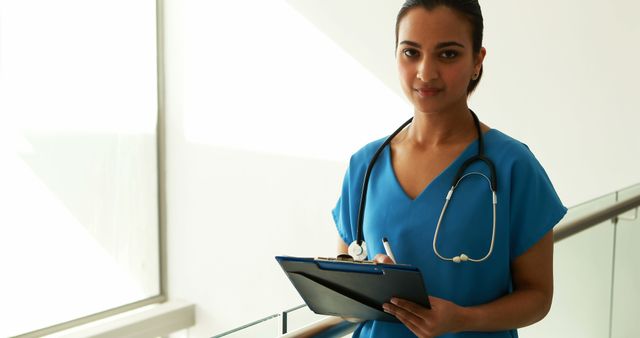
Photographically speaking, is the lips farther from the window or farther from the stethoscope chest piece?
the window

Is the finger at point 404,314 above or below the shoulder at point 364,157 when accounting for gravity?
below

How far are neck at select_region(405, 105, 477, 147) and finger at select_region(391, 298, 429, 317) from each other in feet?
0.85

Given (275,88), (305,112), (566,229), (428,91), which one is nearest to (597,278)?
(566,229)

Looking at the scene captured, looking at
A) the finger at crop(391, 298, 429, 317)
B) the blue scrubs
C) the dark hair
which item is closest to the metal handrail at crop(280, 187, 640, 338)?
the blue scrubs

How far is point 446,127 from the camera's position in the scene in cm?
111

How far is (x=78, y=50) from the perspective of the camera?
5.04 metres

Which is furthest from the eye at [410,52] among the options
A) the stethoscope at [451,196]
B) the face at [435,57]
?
the stethoscope at [451,196]

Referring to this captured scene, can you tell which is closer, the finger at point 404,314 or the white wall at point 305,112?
the finger at point 404,314

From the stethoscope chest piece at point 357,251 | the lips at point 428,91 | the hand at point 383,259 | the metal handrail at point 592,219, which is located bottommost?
the hand at point 383,259

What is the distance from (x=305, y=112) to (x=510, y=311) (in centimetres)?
357

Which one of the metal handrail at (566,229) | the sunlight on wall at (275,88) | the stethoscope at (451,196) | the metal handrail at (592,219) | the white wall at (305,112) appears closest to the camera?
the stethoscope at (451,196)

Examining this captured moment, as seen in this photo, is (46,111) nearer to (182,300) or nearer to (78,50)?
(78,50)

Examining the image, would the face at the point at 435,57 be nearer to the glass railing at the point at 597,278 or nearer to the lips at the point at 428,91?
the lips at the point at 428,91

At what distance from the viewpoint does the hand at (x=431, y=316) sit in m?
0.96
